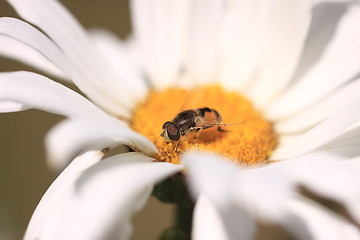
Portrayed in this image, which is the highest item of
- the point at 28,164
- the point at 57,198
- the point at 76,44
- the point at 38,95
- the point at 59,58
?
the point at 28,164

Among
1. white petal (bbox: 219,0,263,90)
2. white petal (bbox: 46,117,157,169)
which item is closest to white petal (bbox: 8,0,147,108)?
white petal (bbox: 219,0,263,90)

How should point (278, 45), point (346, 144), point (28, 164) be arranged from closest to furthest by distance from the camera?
1. point (346, 144)
2. point (278, 45)
3. point (28, 164)

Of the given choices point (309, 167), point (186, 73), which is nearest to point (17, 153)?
point (186, 73)

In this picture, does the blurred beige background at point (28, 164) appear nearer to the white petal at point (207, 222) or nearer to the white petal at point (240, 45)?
the white petal at point (240, 45)

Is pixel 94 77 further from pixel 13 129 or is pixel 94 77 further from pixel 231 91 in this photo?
pixel 13 129

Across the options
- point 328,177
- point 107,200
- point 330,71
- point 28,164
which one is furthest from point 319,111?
point 28,164

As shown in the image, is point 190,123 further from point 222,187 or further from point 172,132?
point 222,187
